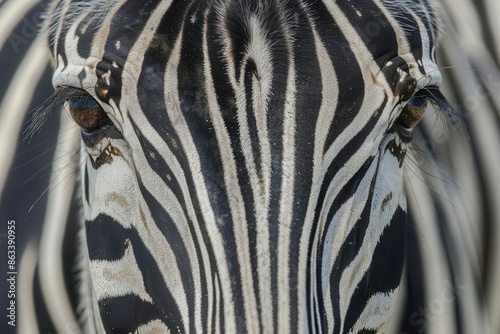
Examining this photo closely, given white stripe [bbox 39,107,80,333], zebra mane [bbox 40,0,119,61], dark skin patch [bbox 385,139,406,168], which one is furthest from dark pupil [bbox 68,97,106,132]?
white stripe [bbox 39,107,80,333]

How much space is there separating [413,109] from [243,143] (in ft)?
1.94

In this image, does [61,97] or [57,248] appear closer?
[61,97]

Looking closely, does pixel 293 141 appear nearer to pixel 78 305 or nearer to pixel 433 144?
pixel 78 305

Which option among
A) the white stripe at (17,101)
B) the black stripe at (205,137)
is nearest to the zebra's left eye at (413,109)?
the black stripe at (205,137)

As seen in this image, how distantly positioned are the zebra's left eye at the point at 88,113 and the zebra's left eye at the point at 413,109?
0.79m

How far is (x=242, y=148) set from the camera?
5.52 ft

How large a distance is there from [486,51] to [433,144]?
0.71 meters

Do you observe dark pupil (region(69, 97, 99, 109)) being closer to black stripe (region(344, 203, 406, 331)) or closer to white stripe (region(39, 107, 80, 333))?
black stripe (region(344, 203, 406, 331))

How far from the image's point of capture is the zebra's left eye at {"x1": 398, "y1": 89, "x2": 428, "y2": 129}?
6.71 feet

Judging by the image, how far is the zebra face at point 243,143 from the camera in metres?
1.63

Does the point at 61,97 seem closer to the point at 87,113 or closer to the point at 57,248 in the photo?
the point at 87,113

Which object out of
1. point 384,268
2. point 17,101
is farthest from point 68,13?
point 17,101

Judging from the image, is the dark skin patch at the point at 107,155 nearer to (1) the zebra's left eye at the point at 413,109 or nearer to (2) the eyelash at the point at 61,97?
(2) the eyelash at the point at 61,97

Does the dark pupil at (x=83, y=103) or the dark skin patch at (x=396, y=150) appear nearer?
the dark pupil at (x=83, y=103)
